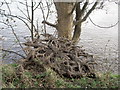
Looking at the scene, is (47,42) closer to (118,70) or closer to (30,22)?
(118,70)

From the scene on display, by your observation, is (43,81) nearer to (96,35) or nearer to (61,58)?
(61,58)

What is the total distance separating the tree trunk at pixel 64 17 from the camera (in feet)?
7.91

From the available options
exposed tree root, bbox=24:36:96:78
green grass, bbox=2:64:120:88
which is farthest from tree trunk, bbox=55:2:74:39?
green grass, bbox=2:64:120:88

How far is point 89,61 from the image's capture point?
1412mm

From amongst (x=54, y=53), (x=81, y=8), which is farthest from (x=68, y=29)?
(x=54, y=53)

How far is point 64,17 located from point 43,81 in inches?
60.7

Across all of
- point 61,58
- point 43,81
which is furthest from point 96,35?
point 43,81

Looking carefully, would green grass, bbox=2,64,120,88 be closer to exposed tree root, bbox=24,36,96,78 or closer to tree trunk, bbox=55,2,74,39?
exposed tree root, bbox=24,36,96,78

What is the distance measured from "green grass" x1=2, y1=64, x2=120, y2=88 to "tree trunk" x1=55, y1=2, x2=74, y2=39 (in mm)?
1412

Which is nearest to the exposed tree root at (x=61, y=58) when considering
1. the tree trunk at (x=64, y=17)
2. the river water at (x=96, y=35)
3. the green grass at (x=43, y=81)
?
the green grass at (x=43, y=81)

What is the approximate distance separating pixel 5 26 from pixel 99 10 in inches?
67.3

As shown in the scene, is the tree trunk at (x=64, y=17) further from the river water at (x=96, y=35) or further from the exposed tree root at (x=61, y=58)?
the exposed tree root at (x=61, y=58)

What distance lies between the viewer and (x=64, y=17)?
2.47 metres

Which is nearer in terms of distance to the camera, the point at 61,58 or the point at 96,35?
the point at 61,58
